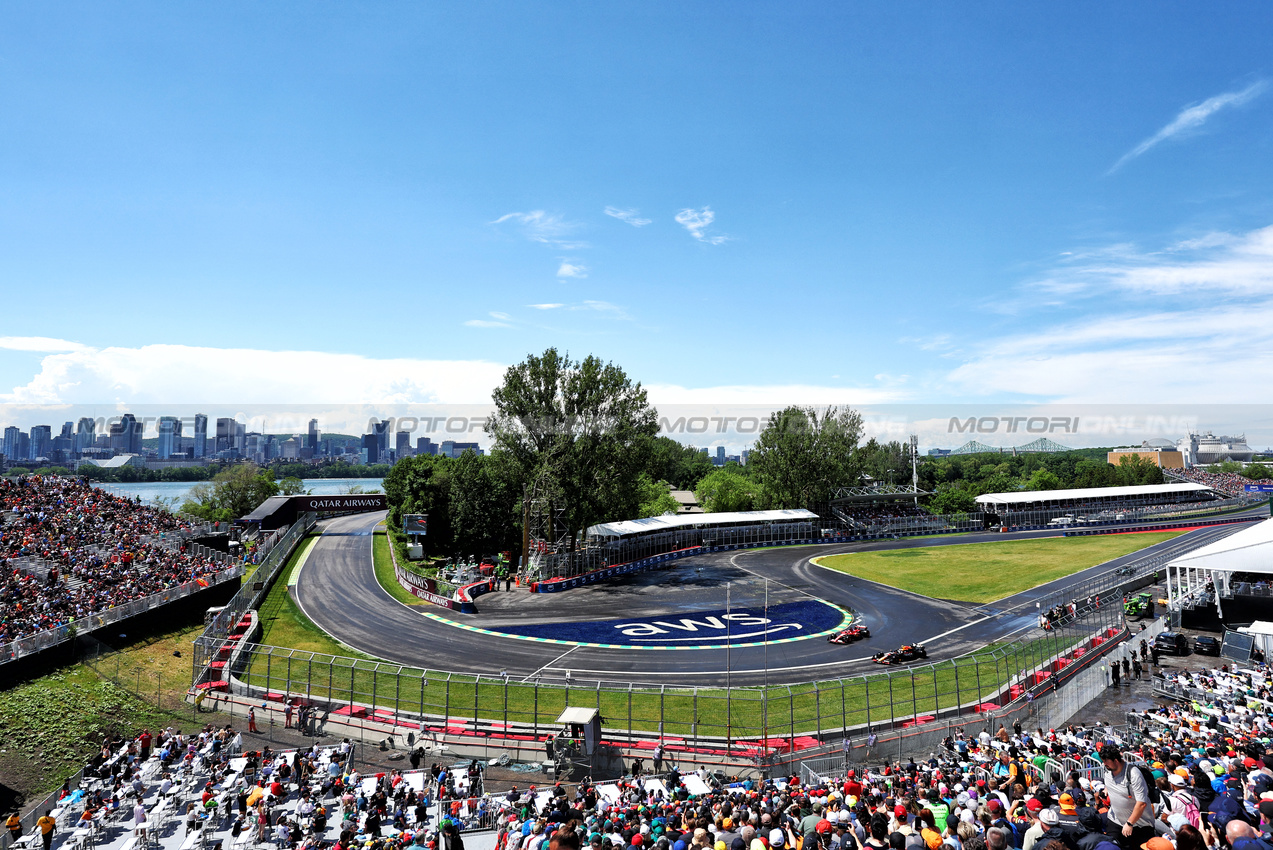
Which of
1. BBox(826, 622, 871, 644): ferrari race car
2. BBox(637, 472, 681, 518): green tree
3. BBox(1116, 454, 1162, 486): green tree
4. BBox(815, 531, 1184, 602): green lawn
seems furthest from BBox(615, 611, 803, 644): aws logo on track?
BBox(1116, 454, 1162, 486): green tree

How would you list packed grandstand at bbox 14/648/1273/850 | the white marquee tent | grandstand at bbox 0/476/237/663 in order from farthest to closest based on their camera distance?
the white marquee tent, grandstand at bbox 0/476/237/663, packed grandstand at bbox 14/648/1273/850

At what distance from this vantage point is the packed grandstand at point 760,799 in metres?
10.0

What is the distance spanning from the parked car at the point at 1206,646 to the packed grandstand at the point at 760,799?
8.88 meters

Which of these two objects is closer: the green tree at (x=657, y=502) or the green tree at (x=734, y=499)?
the green tree at (x=657, y=502)

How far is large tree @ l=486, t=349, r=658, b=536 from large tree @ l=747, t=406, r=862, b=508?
3512 centimetres

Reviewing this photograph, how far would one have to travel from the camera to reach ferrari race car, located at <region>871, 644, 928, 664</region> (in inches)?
1373

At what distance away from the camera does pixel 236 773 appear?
20391mm

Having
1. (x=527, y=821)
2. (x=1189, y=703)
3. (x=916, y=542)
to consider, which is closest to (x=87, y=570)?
(x=527, y=821)

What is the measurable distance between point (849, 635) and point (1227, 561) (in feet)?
71.0

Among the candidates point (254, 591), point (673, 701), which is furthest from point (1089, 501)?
point (254, 591)

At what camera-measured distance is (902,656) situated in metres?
35.2

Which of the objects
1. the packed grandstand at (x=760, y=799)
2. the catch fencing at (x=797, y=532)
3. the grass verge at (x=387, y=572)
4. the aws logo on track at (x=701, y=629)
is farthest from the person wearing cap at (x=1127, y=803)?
the catch fencing at (x=797, y=532)

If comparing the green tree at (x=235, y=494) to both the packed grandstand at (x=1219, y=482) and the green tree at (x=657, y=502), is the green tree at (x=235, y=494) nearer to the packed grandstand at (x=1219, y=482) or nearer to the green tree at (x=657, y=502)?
the green tree at (x=657, y=502)

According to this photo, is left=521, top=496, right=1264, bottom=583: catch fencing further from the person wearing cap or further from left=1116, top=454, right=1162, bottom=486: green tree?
the person wearing cap
